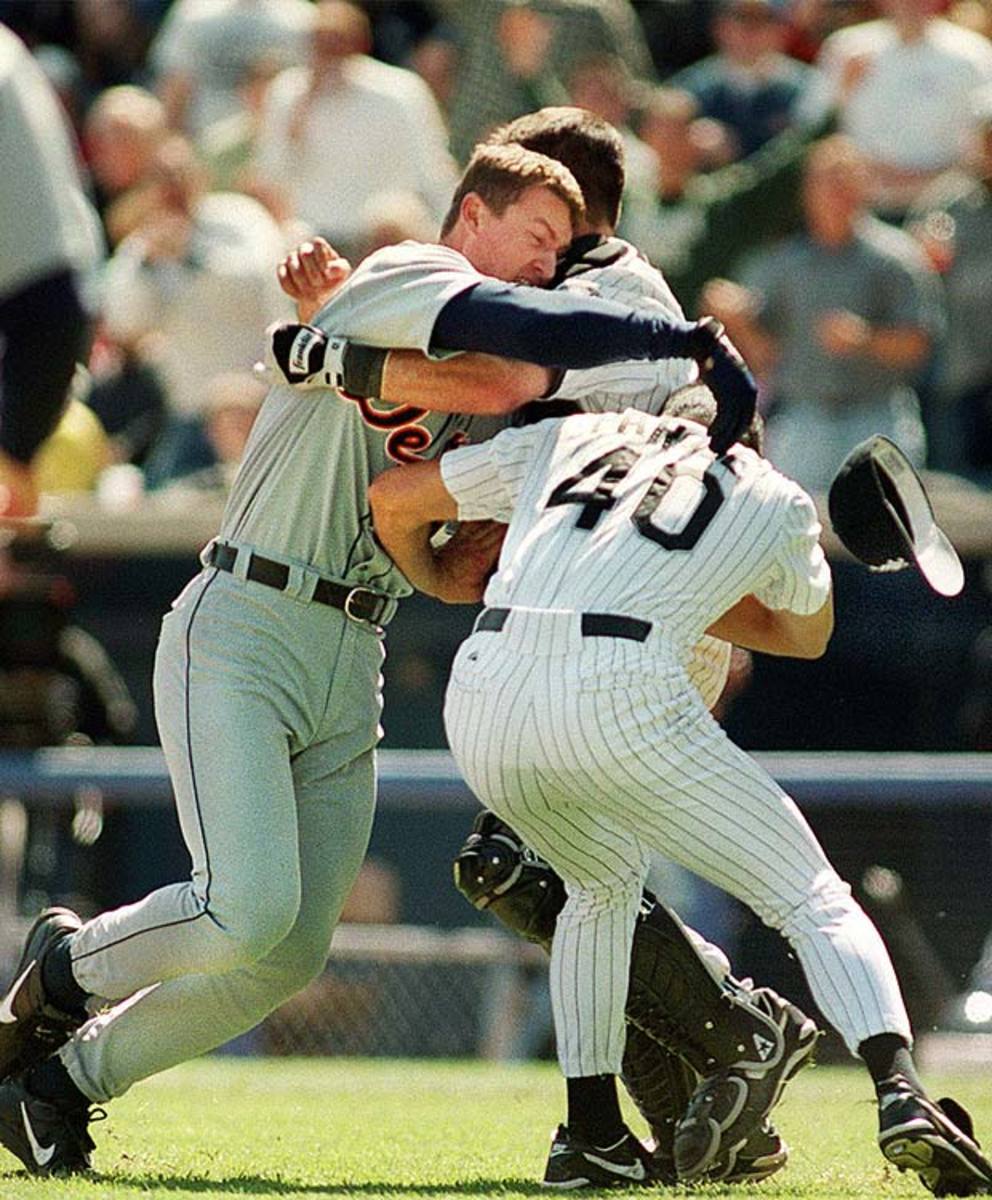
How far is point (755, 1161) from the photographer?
4414 mm

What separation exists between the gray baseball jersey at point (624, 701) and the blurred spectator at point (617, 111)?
6.02 meters

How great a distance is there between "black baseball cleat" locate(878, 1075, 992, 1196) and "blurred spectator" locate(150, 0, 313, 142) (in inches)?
324

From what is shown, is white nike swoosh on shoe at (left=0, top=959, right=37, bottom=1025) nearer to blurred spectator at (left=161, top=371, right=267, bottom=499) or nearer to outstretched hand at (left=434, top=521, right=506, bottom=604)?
outstretched hand at (left=434, top=521, right=506, bottom=604)

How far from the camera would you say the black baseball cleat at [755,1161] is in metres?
4.34

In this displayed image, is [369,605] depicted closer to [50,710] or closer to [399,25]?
[50,710]

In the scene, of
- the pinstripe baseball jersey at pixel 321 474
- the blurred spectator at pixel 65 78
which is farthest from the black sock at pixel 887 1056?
the blurred spectator at pixel 65 78

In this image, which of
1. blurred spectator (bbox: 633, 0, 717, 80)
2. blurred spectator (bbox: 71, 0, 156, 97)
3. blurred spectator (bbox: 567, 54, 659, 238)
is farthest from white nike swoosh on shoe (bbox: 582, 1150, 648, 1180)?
blurred spectator (bbox: 71, 0, 156, 97)

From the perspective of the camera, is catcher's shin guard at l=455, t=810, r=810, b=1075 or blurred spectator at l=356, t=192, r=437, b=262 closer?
catcher's shin guard at l=455, t=810, r=810, b=1075

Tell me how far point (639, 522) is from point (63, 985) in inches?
53.9

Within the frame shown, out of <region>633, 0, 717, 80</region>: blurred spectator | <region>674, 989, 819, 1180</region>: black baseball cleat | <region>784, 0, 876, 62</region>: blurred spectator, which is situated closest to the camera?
<region>674, 989, 819, 1180</region>: black baseball cleat

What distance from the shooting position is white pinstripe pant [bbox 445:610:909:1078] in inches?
157

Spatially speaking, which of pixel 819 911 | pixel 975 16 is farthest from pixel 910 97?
pixel 819 911

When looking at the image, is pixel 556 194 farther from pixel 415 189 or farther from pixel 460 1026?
pixel 415 189

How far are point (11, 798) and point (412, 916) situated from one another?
137 cm
